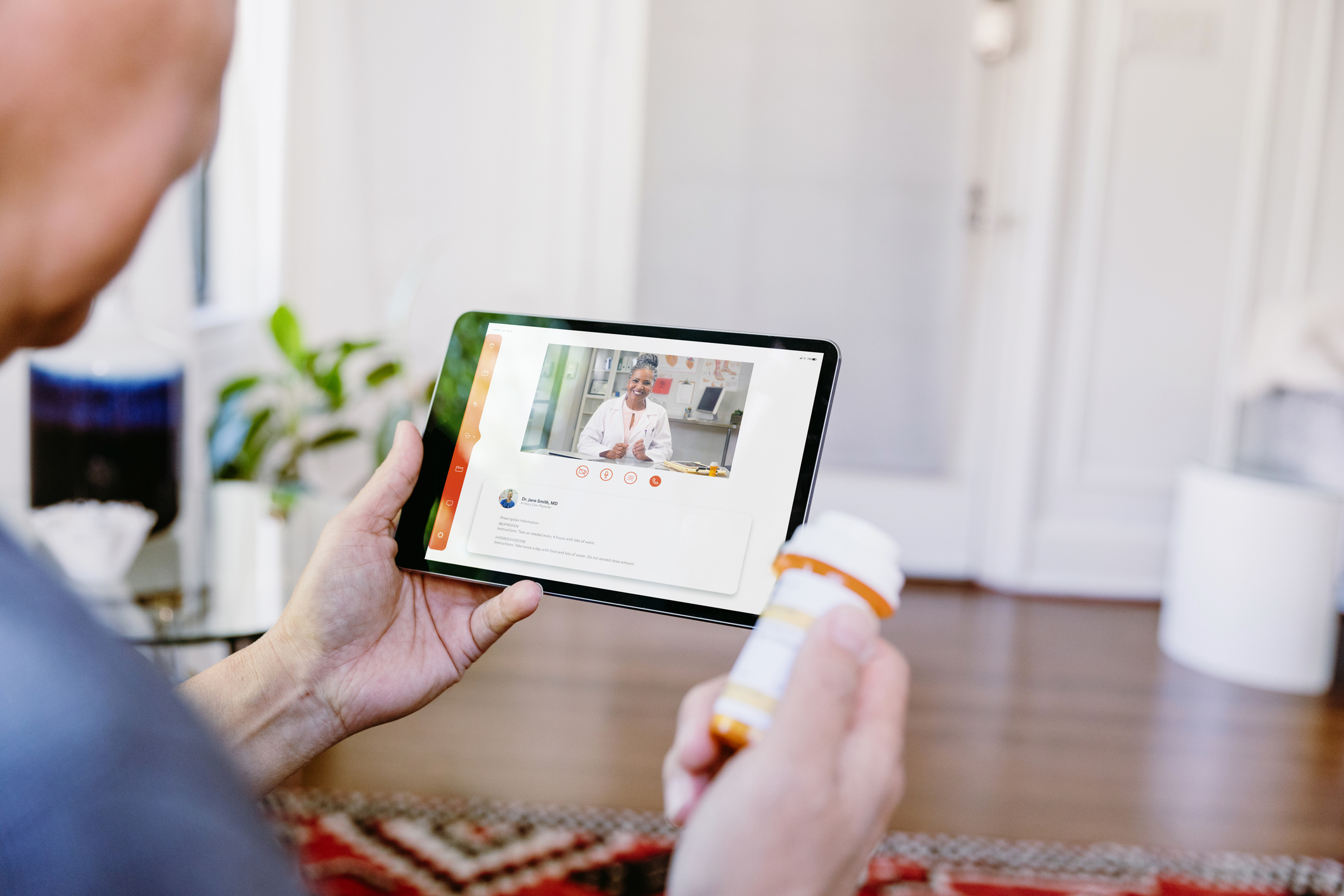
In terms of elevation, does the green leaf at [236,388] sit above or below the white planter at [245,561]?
above

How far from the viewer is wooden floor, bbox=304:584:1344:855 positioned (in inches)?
64.9

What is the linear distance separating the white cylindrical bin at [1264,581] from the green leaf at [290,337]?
80.5 inches

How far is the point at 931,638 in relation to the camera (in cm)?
252

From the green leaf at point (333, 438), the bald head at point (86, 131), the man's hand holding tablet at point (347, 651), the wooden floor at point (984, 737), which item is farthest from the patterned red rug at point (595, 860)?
the bald head at point (86, 131)

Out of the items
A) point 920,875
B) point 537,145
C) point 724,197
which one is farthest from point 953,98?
point 920,875

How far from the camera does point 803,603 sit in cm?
44

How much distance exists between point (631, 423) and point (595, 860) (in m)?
0.92

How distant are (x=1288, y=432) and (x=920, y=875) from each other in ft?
5.37

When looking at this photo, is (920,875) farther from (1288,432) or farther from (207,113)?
(1288,432)

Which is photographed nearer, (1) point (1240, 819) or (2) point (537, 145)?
(1) point (1240, 819)

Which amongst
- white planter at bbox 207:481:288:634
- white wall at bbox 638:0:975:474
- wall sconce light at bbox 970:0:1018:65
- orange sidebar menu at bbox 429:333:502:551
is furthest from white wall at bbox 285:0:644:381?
orange sidebar menu at bbox 429:333:502:551

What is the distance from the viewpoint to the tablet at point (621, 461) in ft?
2.32

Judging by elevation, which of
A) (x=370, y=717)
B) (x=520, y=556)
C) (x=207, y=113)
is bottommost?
(x=370, y=717)

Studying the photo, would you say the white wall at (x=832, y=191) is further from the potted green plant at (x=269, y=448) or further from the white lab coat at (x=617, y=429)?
the white lab coat at (x=617, y=429)
